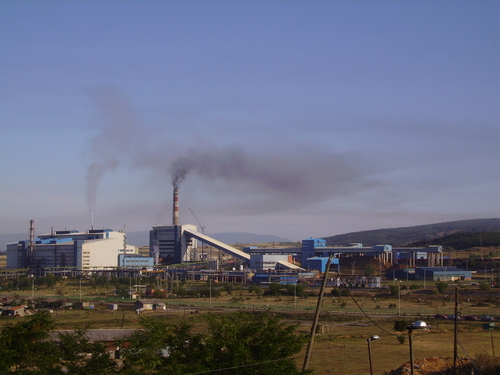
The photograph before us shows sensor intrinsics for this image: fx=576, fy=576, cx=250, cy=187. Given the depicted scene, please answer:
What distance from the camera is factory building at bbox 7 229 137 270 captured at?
70.1m

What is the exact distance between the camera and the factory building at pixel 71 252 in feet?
230

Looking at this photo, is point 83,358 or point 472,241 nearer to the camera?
point 83,358

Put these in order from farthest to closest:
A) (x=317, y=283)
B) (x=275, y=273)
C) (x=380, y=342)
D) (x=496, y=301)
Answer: (x=275, y=273) → (x=317, y=283) → (x=496, y=301) → (x=380, y=342)

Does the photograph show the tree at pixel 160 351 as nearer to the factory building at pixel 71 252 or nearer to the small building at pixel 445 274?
the small building at pixel 445 274

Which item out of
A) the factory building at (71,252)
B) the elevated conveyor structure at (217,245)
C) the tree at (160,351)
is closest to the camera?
the tree at (160,351)

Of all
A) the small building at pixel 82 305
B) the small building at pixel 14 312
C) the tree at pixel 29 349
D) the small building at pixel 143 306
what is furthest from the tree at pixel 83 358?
the small building at pixel 82 305

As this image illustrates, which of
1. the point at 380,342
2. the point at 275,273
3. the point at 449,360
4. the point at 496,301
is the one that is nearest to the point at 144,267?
the point at 275,273

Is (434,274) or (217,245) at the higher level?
(217,245)

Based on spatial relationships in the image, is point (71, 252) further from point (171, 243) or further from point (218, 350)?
point (218, 350)

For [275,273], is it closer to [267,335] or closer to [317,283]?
[317,283]

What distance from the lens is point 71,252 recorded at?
70688mm

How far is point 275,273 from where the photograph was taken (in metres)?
65.6

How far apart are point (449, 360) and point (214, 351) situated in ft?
32.2

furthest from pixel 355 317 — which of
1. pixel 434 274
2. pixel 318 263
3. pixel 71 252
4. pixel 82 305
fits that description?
pixel 71 252
